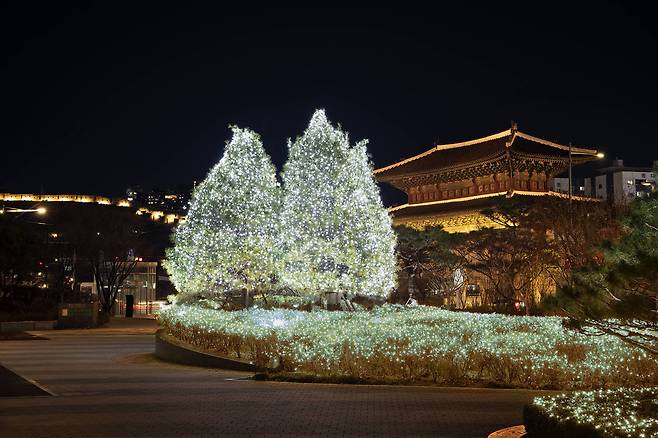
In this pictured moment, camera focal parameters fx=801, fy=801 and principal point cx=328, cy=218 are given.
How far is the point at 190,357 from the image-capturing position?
20.7 m

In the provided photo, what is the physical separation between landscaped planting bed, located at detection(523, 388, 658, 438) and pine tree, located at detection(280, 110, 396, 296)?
16.9 m

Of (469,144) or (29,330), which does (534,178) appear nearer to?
(469,144)

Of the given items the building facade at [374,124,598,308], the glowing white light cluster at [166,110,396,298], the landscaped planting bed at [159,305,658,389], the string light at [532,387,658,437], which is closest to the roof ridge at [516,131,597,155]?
the building facade at [374,124,598,308]

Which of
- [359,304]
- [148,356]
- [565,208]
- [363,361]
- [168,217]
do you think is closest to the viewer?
[363,361]

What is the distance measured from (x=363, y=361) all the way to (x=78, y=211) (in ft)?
145

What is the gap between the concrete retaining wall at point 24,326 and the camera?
35.0 meters

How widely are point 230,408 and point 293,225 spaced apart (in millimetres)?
14832

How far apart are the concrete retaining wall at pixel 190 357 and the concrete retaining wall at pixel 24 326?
562 inches

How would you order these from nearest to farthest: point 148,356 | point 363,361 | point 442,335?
point 363,361
point 442,335
point 148,356

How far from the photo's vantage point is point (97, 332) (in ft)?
116

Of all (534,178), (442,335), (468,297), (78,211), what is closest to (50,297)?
(78,211)

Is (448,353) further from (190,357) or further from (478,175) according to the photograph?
(478,175)

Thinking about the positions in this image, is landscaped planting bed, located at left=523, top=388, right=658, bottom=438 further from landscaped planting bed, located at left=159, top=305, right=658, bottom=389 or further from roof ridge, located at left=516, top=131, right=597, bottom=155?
roof ridge, located at left=516, top=131, right=597, bottom=155

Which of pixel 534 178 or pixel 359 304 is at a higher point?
pixel 534 178
